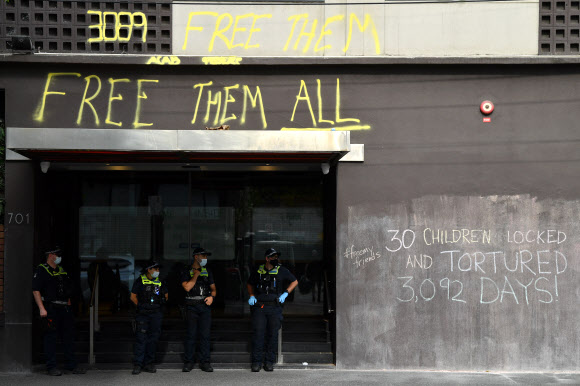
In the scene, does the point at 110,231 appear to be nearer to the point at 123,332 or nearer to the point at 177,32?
the point at 123,332

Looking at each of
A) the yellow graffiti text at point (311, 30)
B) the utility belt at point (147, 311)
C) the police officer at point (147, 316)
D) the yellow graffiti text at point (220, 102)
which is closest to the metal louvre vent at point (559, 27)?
the yellow graffiti text at point (311, 30)

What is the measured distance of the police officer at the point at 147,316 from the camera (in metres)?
10.5

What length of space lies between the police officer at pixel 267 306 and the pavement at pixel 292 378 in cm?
31

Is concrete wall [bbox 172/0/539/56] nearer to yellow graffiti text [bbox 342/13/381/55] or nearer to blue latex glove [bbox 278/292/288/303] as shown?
yellow graffiti text [bbox 342/13/381/55]

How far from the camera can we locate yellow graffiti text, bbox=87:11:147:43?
10977mm

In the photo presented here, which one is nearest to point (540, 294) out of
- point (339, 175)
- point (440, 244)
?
point (440, 244)

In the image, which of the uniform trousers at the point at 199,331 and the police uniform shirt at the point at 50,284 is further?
the uniform trousers at the point at 199,331

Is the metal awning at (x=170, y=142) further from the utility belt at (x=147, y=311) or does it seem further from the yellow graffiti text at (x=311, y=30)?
the utility belt at (x=147, y=311)

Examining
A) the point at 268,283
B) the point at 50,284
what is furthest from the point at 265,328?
the point at 50,284

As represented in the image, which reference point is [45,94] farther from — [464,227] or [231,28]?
[464,227]

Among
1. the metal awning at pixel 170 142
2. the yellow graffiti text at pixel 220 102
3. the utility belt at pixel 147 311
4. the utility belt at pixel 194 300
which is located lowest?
the utility belt at pixel 147 311

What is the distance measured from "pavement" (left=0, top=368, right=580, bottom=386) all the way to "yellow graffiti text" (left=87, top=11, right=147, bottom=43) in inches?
208

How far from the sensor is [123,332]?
1171cm

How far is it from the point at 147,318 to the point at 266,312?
185 centimetres
